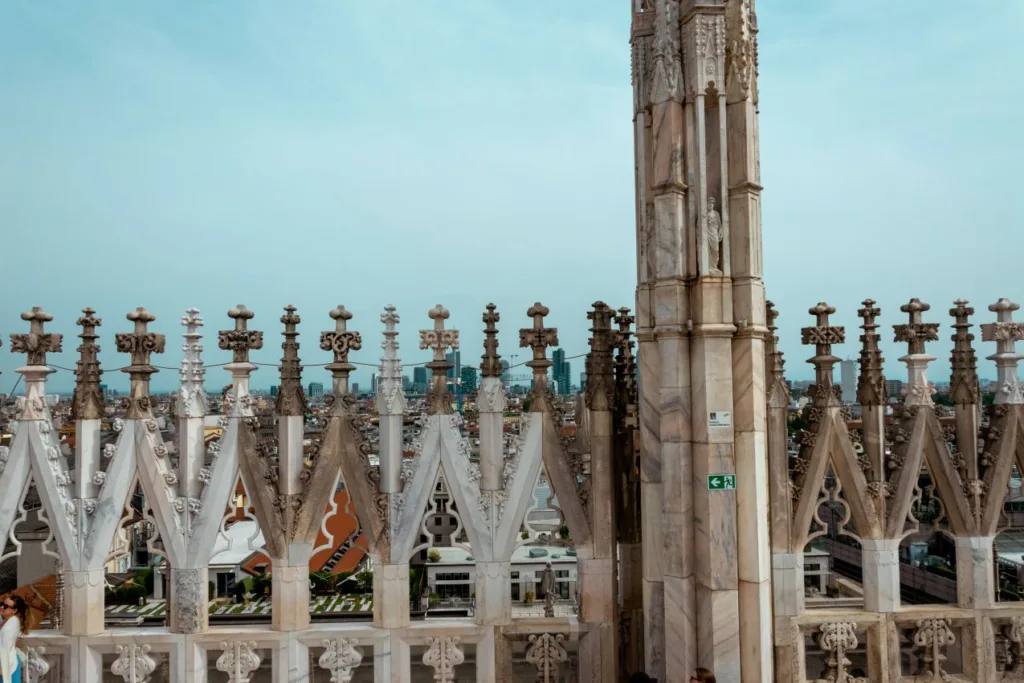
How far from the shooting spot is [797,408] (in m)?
8.24

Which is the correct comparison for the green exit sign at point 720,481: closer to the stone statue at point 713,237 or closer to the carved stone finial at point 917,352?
the stone statue at point 713,237

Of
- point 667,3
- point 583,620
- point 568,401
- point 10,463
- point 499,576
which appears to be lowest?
point 583,620

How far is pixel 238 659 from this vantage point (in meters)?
7.69

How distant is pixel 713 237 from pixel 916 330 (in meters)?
3.29

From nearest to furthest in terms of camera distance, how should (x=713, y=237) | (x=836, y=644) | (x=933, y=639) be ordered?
(x=713, y=237) → (x=836, y=644) → (x=933, y=639)

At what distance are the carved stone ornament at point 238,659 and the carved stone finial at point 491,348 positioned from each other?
4100mm

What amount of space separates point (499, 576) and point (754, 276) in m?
4.33

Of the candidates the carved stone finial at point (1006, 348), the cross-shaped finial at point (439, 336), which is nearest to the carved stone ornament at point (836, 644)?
the carved stone finial at point (1006, 348)

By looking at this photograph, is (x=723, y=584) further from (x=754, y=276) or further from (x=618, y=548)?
(x=754, y=276)

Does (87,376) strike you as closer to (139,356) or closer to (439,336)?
(139,356)

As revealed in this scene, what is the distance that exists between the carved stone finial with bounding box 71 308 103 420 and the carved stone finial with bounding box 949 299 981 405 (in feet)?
33.2

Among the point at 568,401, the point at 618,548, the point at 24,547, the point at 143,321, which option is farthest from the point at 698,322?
the point at 24,547

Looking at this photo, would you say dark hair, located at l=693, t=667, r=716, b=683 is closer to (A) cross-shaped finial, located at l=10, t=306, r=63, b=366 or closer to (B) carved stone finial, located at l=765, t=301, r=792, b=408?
(B) carved stone finial, located at l=765, t=301, r=792, b=408

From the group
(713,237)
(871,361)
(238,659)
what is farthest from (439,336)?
(871,361)
